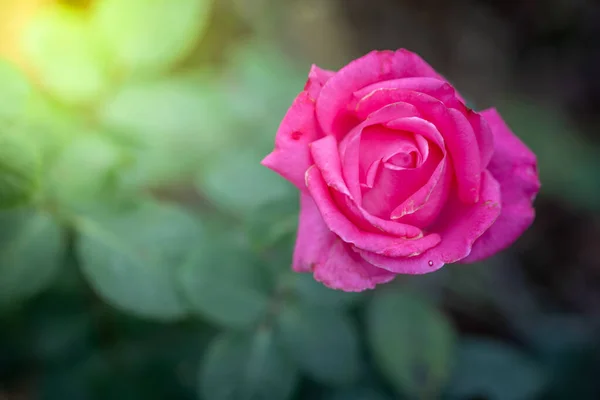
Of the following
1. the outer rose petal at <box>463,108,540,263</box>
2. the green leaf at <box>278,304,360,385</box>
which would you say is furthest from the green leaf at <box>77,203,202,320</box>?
the outer rose petal at <box>463,108,540,263</box>

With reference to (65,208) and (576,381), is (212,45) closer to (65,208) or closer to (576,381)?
(65,208)

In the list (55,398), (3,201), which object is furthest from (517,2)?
(55,398)

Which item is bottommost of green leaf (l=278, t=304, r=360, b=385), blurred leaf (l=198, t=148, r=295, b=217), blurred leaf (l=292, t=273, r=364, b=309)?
green leaf (l=278, t=304, r=360, b=385)

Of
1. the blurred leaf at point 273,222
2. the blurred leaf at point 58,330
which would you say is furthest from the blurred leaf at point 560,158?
the blurred leaf at point 58,330

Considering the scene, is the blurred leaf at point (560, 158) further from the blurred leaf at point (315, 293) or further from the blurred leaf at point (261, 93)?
the blurred leaf at point (315, 293)

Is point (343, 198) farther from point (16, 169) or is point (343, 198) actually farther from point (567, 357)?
point (567, 357)

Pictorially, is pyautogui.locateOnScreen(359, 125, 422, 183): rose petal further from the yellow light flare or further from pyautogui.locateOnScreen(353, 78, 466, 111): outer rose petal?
the yellow light flare
